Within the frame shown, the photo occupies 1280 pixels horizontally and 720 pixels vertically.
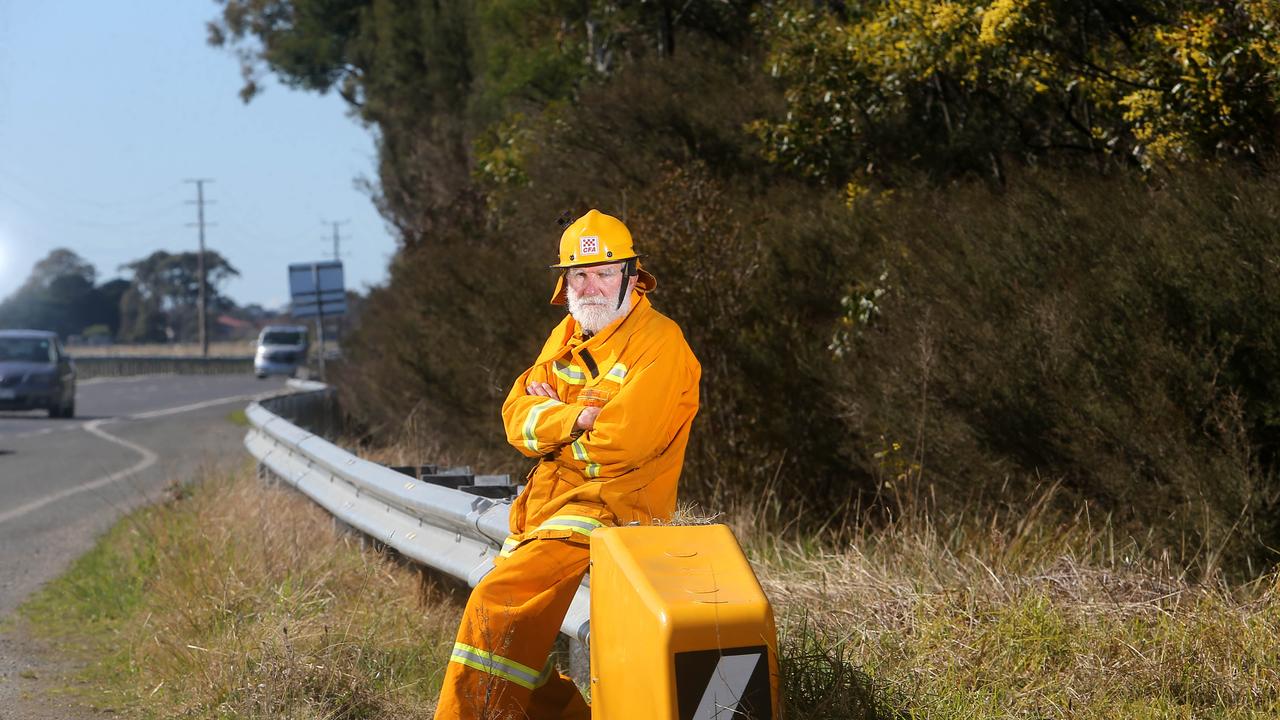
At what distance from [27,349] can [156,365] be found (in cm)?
3808

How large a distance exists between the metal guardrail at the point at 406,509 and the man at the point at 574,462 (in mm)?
329

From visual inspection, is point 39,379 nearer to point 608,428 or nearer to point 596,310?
point 596,310

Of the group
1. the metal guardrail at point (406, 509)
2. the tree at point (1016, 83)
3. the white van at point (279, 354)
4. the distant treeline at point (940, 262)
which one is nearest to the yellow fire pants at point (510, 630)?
the metal guardrail at point (406, 509)

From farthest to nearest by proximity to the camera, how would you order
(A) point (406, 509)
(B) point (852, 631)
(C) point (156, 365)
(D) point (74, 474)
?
(C) point (156, 365) < (D) point (74, 474) < (A) point (406, 509) < (B) point (852, 631)

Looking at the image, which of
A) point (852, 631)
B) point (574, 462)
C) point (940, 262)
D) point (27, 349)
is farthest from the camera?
point (27, 349)

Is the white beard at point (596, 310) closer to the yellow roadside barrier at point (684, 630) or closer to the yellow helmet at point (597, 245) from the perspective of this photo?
the yellow helmet at point (597, 245)

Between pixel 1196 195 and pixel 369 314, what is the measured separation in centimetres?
1907

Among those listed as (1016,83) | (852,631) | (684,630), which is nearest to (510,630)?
(684,630)

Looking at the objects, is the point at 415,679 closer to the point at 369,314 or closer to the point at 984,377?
the point at 984,377

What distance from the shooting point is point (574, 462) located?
4.42 meters

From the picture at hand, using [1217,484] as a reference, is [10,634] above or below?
below

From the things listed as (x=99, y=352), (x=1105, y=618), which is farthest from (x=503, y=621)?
(x=99, y=352)

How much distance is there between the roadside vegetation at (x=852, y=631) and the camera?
4.46 m

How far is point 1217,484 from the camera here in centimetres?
655
